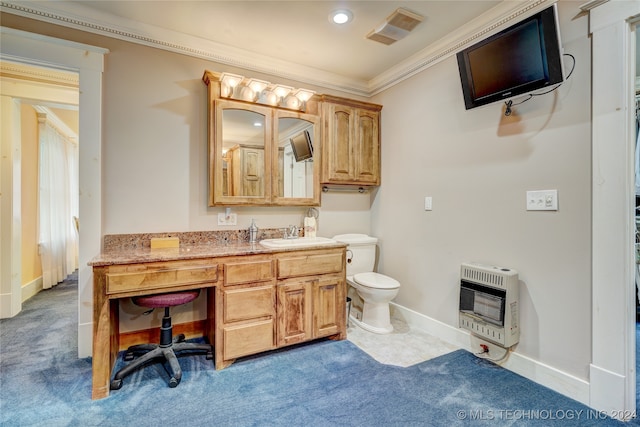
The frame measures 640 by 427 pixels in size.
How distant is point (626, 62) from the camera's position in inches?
61.2

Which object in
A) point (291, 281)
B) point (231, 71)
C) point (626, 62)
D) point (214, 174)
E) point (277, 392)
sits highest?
point (231, 71)

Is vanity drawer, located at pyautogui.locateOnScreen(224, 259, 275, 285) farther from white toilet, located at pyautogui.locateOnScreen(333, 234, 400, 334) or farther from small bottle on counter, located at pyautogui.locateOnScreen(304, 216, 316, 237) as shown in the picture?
white toilet, located at pyautogui.locateOnScreen(333, 234, 400, 334)

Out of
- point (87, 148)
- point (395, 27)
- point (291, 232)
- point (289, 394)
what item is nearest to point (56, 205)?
point (87, 148)

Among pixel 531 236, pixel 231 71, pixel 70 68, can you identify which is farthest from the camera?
pixel 231 71

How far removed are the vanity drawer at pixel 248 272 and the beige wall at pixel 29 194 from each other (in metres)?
3.06

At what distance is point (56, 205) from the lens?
433 cm

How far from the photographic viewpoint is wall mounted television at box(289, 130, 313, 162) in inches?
112

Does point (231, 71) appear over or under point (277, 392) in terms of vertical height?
over

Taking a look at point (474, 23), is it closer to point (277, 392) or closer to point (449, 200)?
point (449, 200)

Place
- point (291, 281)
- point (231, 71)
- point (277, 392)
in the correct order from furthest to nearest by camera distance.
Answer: point (231, 71) → point (291, 281) → point (277, 392)

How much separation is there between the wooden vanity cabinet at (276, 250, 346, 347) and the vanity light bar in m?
1.38

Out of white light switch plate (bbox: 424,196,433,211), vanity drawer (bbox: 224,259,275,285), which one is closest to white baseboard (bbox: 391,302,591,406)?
white light switch plate (bbox: 424,196,433,211)

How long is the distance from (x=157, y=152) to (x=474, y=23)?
2596 mm

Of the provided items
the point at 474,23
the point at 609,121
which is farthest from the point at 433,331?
the point at 474,23
